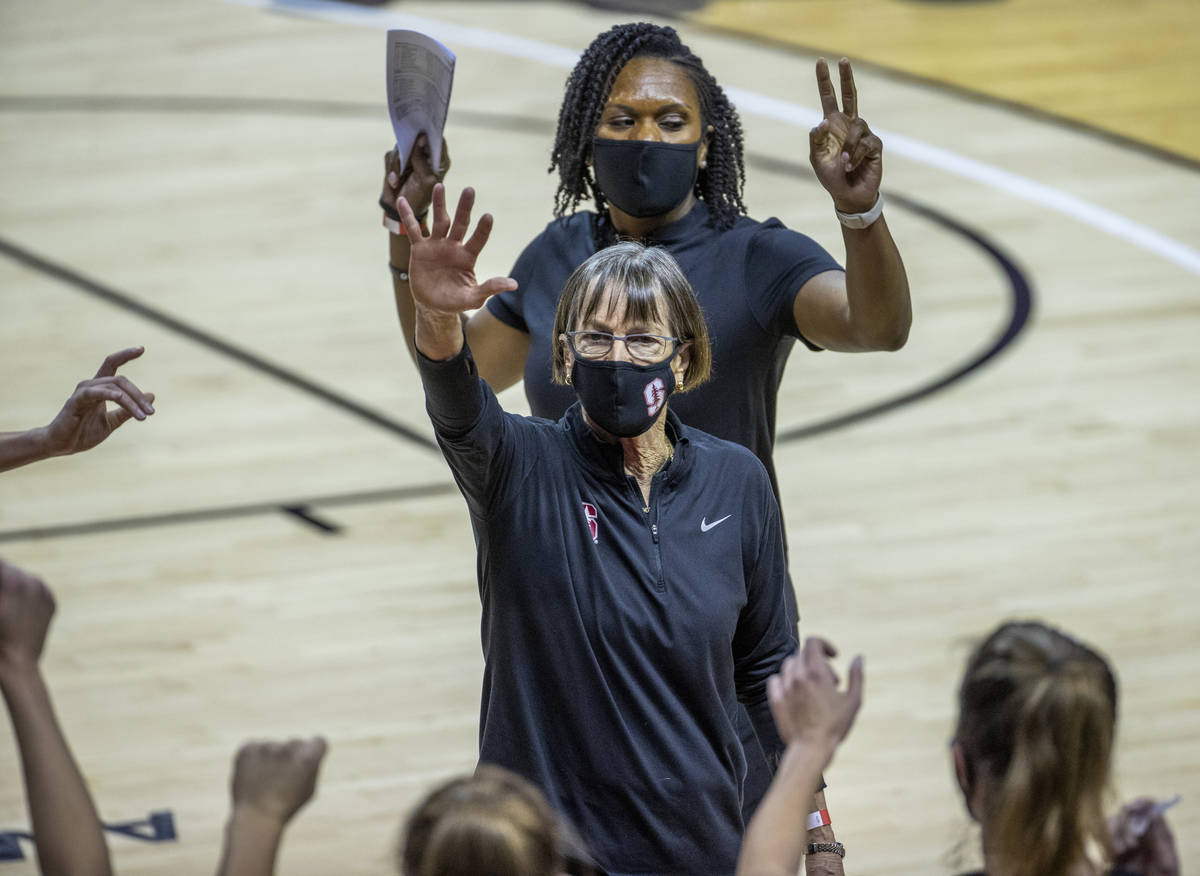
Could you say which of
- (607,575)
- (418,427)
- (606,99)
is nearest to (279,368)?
(418,427)

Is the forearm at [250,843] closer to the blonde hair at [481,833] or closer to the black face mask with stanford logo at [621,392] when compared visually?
the blonde hair at [481,833]

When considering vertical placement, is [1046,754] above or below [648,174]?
below

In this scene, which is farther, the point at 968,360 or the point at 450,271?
the point at 968,360

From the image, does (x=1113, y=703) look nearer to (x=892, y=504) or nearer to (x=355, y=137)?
(x=892, y=504)

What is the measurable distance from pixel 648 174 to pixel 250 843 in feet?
5.05

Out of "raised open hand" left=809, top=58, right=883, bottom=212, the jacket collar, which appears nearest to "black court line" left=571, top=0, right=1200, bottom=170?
"raised open hand" left=809, top=58, right=883, bottom=212

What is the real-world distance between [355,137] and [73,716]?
5120 millimetres

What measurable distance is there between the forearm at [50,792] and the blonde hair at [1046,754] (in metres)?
1.04

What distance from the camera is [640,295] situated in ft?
8.50

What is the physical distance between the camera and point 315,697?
4828 mm

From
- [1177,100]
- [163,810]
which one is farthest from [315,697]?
[1177,100]

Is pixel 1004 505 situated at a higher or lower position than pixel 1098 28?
lower

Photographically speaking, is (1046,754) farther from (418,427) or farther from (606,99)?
(418,427)

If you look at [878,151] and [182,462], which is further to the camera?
[182,462]
